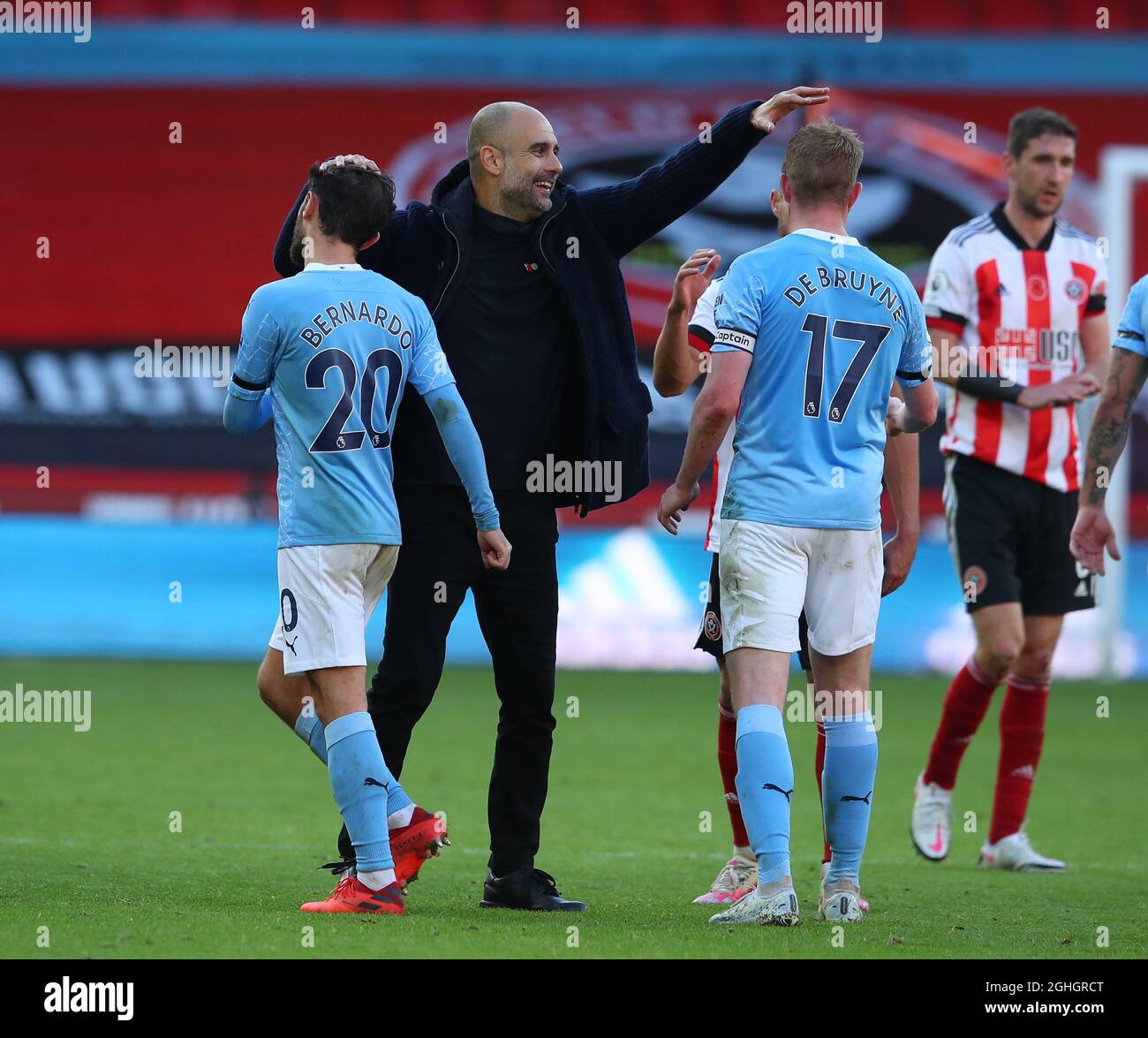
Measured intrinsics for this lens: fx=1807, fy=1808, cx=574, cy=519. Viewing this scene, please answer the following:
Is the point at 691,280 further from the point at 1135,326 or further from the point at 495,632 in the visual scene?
the point at 1135,326

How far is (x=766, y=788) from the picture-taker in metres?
4.30

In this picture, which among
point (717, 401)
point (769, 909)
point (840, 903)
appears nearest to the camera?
point (769, 909)

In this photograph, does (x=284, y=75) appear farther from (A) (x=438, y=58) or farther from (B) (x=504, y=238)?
(B) (x=504, y=238)

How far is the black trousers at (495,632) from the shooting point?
471 centimetres

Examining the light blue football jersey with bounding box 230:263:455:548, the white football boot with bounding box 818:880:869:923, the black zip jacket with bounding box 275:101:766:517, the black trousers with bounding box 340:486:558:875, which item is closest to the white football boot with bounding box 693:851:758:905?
the white football boot with bounding box 818:880:869:923

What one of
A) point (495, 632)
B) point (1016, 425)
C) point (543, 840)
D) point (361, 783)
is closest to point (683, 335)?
point (495, 632)

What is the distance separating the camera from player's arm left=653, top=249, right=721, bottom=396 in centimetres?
473

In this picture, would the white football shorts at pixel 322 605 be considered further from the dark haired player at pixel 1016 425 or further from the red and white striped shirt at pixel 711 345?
the dark haired player at pixel 1016 425

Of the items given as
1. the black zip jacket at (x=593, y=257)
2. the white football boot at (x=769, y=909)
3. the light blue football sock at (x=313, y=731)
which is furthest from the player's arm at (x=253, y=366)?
the white football boot at (x=769, y=909)

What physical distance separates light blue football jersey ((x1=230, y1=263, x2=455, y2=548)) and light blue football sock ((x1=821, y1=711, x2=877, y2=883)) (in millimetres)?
1218

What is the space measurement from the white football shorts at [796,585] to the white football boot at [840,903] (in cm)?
58

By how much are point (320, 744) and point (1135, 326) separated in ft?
8.50

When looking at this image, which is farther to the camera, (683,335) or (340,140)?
(340,140)
